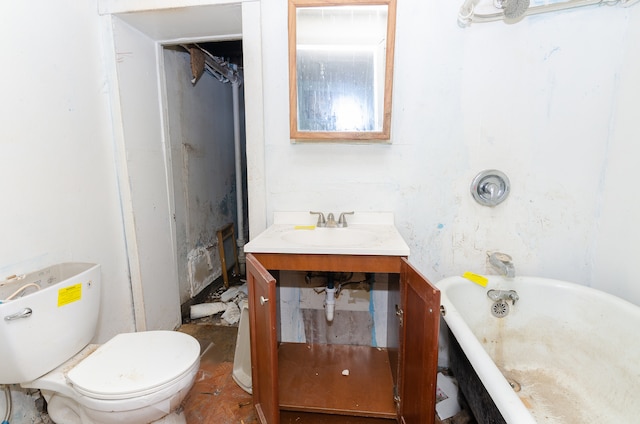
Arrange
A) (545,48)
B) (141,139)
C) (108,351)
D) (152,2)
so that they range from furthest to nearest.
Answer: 1. (141,139)
2. (152,2)
3. (545,48)
4. (108,351)

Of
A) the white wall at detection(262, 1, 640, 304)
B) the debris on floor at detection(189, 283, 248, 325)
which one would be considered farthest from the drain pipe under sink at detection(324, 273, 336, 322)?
the debris on floor at detection(189, 283, 248, 325)

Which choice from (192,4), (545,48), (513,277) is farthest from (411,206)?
(192,4)

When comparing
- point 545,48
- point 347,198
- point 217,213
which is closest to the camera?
point 545,48

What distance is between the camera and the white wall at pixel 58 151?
1.11 m

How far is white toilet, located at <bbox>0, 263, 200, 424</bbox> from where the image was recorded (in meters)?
0.99

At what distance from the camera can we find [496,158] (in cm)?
147

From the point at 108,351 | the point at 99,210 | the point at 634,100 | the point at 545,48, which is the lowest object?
the point at 108,351

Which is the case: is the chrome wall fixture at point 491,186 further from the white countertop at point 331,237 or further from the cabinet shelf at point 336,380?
the cabinet shelf at point 336,380

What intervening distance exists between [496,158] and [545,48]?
0.52 metres

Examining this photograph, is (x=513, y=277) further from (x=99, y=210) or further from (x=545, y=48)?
(x=99, y=210)

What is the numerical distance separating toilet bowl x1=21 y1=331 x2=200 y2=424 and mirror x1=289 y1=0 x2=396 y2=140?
3.56ft

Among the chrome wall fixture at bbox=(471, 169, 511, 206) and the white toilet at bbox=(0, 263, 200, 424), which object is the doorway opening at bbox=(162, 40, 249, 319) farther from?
the chrome wall fixture at bbox=(471, 169, 511, 206)

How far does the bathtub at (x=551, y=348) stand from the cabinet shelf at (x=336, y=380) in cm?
36

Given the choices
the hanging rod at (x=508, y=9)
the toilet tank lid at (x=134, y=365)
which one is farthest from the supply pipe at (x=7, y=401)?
the hanging rod at (x=508, y=9)
